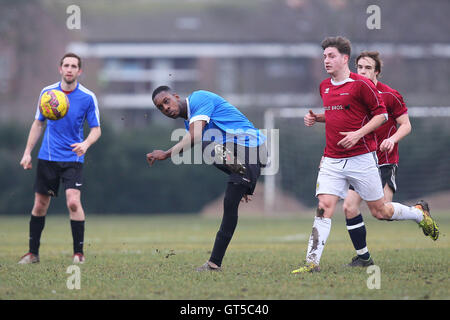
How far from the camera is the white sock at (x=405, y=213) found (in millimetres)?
7383

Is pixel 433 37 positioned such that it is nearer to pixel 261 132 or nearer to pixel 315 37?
pixel 315 37

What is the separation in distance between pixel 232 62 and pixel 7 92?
16.0 meters

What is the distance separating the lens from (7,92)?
45.6m

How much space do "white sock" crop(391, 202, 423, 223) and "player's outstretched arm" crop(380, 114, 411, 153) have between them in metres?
0.74

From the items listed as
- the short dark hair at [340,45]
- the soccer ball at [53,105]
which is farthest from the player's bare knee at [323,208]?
the soccer ball at [53,105]

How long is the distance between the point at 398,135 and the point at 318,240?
4.95 ft

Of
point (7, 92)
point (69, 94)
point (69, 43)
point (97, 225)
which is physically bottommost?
point (97, 225)

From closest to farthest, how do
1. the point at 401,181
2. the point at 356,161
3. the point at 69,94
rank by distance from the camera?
the point at 356,161, the point at 69,94, the point at 401,181

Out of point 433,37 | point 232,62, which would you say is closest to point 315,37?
point 433,37

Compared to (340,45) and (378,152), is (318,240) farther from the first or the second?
(340,45)

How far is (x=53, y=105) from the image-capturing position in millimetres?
8117

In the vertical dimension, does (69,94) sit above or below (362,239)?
above

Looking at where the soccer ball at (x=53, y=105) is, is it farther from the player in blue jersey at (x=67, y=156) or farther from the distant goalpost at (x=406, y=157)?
the distant goalpost at (x=406, y=157)
